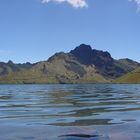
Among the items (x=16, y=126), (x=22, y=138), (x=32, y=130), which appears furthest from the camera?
(x=16, y=126)

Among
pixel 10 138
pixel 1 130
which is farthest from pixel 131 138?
pixel 1 130

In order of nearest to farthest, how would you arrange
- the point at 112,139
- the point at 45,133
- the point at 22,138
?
the point at 112,139
the point at 22,138
the point at 45,133

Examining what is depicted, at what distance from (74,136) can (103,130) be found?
8.56 ft

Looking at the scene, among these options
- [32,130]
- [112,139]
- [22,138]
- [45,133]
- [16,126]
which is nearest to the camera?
[112,139]

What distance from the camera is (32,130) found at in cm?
1856

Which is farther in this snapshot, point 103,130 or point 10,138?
point 103,130

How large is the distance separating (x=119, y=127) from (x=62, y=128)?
311 centimetres

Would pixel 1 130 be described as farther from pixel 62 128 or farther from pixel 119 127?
pixel 119 127

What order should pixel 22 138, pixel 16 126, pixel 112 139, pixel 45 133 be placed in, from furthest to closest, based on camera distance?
pixel 16 126 → pixel 45 133 → pixel 22 138 → pixel 112 139

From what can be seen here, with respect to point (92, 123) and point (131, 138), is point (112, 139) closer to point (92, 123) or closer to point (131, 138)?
point (131, 138)

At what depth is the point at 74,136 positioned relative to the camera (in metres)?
15.9

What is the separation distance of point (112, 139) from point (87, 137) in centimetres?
117

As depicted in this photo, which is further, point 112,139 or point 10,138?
point 10,138

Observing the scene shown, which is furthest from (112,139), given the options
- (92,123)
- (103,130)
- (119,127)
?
(92,123)
